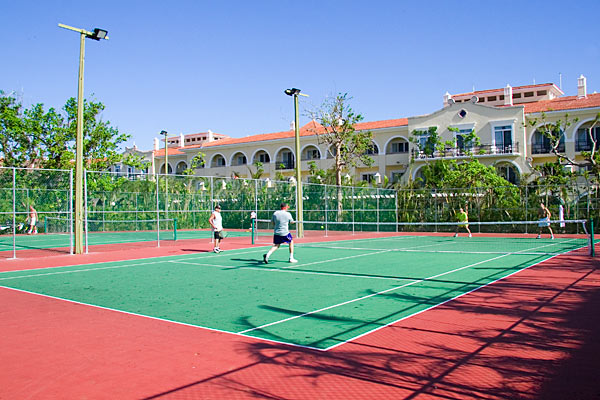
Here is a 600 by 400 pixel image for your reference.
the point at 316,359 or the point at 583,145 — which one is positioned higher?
the point at 583,145

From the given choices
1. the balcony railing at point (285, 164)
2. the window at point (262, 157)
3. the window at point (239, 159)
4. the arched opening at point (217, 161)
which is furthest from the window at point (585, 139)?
the arched opening at point (217, 161)

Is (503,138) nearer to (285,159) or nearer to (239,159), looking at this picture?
(285,159)

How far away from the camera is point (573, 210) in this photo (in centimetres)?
3039

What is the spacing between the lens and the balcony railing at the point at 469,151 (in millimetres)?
43906

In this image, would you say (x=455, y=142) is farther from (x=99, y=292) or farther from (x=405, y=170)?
(x=99, y=292)

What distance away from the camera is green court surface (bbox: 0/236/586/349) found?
8.11 m

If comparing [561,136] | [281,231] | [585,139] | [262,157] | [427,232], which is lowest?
[427,232]

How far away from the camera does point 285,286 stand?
37.7 feet

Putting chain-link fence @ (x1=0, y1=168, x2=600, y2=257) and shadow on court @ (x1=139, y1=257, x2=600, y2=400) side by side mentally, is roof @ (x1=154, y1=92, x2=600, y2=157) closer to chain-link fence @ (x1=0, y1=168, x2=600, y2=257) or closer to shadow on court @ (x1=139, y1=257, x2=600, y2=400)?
chain-link fence @ (x1=0, y1=168, x2=600, y2=257)

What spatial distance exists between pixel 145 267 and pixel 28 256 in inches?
226

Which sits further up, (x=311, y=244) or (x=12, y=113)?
(x=12, y=113)

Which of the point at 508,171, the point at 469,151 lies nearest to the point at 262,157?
the point at 469,151

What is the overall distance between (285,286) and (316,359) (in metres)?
5.36

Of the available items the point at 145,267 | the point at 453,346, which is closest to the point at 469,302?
the point at 453,346
